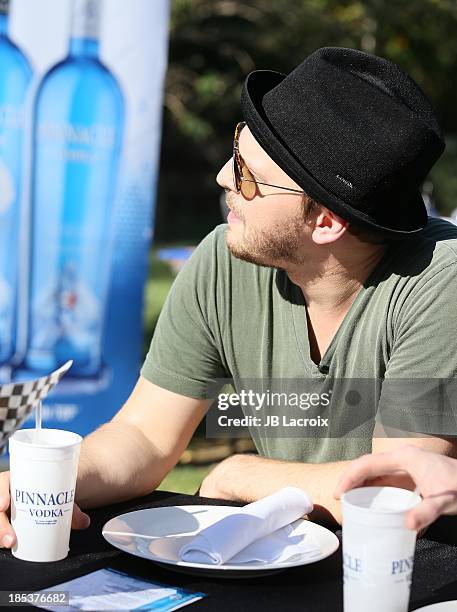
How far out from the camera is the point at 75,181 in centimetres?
438

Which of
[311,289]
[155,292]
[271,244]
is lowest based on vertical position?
[155,292]

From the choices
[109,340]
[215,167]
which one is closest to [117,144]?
[109,340]

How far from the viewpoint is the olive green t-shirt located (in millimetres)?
2146

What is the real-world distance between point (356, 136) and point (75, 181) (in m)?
2.43

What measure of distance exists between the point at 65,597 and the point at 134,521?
Result: 347 mm

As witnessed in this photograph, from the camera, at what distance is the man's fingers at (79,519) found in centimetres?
173

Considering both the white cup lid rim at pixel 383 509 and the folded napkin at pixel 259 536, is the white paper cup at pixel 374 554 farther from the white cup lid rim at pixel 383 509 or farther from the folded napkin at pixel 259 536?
the folded napkin at pixel 259 536

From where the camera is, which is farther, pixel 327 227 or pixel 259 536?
pixel 327 227

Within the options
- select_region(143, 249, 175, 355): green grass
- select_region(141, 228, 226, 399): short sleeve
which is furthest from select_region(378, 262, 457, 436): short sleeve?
select_region(143, 249, 175, 355): green grass

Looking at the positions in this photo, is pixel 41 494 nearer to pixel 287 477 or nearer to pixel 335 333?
pixel 287 477

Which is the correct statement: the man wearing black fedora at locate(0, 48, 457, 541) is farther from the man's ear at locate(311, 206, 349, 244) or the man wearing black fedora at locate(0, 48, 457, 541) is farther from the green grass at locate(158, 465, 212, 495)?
the green grass at locate(158, 465, 212, 495)

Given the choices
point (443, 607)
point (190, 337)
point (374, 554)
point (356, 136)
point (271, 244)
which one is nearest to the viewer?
point (374, 554)

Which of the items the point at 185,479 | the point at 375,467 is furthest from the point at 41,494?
the point at 185,479

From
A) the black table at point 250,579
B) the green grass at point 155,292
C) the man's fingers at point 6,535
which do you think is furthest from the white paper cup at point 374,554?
the green grass at point 155,292
